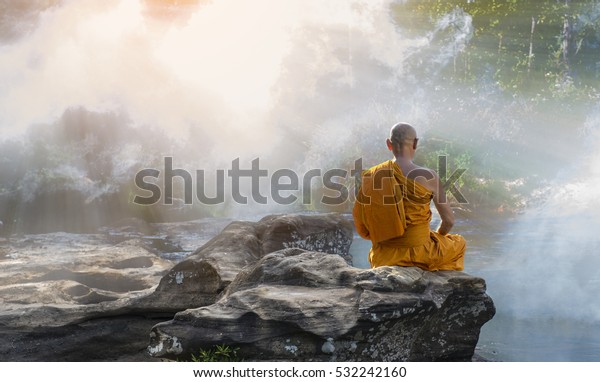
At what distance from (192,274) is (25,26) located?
9.46 m

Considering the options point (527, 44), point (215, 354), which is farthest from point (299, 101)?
point (215, 354)

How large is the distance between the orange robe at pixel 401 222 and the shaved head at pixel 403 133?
0.20 metres

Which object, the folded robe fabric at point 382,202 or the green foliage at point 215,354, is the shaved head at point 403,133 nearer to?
the folded robe fabric at point 382,202

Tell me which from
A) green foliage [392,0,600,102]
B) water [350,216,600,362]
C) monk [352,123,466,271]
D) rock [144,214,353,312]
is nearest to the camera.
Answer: monk [352,123,466,271]

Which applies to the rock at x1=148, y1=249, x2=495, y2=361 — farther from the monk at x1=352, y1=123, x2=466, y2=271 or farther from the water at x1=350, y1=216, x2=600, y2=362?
the water at x1=350, y1=216, x2=600, y2=362

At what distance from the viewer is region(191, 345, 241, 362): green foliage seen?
4336 mm

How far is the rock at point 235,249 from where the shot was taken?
A: 5770mm

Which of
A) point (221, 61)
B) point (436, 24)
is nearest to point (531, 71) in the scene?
point (436, 24)

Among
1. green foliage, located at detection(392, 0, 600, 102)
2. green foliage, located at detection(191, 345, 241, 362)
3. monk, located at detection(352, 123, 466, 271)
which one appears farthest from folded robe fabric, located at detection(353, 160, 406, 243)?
green foliage, located at detection(392, 0, 600, 102)

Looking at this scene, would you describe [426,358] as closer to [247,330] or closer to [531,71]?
[247,330]

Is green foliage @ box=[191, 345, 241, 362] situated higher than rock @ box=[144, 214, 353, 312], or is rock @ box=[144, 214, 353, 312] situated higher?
rock @ box=[144, 214, 353, 312]

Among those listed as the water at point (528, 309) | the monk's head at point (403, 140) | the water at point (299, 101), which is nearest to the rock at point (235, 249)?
the water at point (528, 309)

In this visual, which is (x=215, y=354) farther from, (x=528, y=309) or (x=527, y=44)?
(x=527, y=44)

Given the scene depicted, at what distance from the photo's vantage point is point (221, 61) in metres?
14.8
